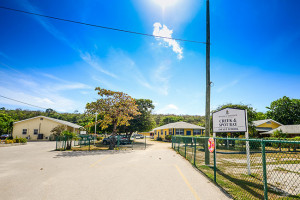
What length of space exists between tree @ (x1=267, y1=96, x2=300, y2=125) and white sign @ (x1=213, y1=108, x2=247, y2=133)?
55060 millimetres

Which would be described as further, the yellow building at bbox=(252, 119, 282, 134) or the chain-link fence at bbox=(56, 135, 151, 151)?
the yellow building at bbox=(252, 119, 282, 134)

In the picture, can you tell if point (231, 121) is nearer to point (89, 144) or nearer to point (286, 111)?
point (89, 144)

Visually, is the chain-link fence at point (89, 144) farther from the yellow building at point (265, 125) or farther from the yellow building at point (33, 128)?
the yellow building at point (265, 125)

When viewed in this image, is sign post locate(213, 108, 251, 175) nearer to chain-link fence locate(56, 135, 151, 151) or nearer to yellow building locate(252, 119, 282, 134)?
chain-link fence locate(56, 135, 151, 151)

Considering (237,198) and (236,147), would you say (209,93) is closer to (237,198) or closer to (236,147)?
(237,198)

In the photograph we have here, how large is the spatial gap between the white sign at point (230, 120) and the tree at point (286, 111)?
55060 millimetres

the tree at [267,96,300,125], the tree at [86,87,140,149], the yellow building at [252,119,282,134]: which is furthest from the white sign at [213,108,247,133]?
the tree at [267,96,300,125]

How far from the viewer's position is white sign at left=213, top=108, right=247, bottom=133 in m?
7.66

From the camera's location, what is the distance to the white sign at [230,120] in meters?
7.66

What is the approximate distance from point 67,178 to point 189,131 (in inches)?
1272

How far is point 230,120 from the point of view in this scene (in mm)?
8109

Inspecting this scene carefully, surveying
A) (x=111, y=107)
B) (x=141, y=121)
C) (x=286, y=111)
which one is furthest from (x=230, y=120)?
(x=286, y=111)

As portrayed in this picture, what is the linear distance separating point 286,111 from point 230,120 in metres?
56.0

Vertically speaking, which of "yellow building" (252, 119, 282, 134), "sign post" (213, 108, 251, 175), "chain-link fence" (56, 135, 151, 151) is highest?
"sign post" (213, 108, 251, 175)
